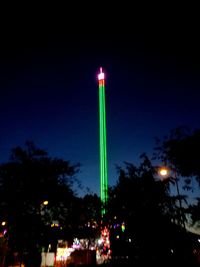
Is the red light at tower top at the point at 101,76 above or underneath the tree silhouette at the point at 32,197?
above

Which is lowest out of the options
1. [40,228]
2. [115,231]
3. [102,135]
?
[115,231]

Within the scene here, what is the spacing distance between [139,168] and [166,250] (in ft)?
20.2

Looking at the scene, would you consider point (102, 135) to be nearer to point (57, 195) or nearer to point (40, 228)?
point (57, 195)

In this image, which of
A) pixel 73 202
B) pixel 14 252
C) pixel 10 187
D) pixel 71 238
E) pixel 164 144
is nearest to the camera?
pixel 164 144

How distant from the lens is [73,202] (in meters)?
33.9

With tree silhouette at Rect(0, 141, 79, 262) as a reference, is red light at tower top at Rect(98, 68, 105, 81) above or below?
above

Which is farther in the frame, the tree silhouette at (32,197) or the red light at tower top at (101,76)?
the red light at tower top at (101,76)

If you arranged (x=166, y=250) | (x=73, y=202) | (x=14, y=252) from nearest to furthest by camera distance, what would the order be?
(x=166, y=250)
(x=14, y=252)
(x=73, y=202)

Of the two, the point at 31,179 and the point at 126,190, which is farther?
the point at 31,179

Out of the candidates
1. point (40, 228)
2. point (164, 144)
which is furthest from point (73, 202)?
point (164, 144)

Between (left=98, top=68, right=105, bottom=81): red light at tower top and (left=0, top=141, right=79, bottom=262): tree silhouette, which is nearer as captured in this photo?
(left=0, top=141, right=79, bottom=262): tree silhouette

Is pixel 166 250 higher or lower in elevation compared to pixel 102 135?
lower

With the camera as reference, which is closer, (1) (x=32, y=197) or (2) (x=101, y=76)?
(1) (x=32, y=197)

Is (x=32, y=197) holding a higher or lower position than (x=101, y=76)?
lower
